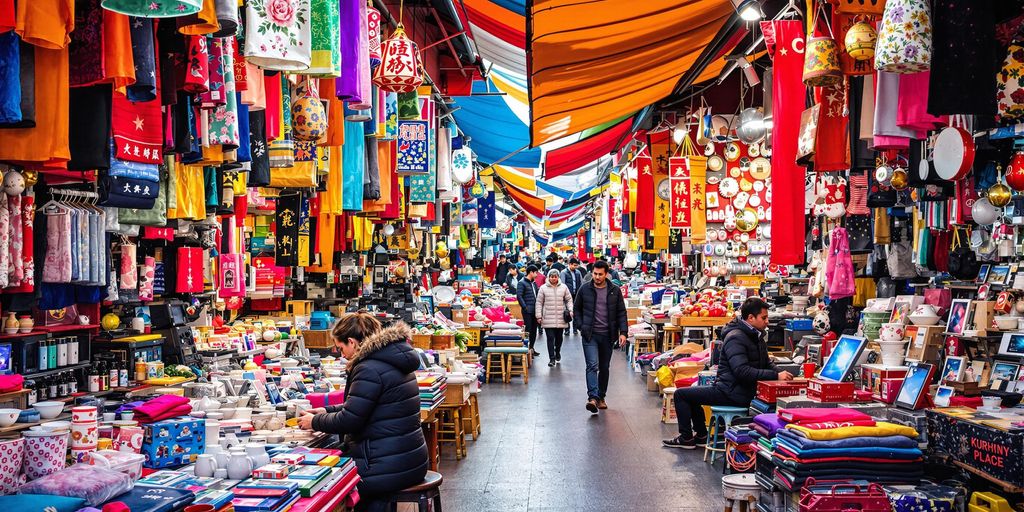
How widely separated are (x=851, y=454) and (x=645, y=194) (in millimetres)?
9063

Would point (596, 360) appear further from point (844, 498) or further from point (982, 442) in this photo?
point (982, 442)

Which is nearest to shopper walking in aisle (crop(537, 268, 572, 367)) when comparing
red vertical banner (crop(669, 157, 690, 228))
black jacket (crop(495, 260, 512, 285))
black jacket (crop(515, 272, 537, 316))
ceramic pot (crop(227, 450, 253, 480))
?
black jacket (crop(515, 272, 537, 316))

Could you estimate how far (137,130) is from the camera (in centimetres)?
355

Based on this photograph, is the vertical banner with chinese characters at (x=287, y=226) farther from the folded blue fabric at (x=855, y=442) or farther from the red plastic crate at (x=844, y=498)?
the red plastic crate at (x=844, y=498)

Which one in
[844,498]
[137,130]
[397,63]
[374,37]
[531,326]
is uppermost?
[374,37]

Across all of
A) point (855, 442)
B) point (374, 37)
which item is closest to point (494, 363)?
point (374, 37)

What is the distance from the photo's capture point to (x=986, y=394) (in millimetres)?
5047

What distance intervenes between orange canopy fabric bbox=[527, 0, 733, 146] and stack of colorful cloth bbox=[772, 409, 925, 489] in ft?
9.38

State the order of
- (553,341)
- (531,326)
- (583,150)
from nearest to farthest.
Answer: (553,341) < (583,150) < (531,326)

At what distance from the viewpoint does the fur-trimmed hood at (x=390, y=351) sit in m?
4.57

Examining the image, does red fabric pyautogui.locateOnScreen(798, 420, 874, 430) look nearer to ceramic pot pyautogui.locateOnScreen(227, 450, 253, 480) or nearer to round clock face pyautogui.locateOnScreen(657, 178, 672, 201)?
ceramic pot pyautogui.locateOnScreen(227, 450, 253, 480)

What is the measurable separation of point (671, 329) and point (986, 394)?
714 centimetres

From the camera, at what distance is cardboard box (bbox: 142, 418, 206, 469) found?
3635 mm

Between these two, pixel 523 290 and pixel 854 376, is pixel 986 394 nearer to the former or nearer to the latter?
pixel 854 376
